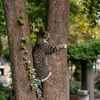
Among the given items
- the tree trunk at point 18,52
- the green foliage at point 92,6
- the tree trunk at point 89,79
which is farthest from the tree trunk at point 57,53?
the tree trunk at point 89,79

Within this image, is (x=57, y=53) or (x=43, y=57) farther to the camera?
(x=43, y=57)

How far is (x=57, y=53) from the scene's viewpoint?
2.67m

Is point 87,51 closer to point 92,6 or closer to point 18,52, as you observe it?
point 92,6

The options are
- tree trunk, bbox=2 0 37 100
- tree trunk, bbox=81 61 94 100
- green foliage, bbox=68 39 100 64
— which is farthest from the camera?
tree trunk, bbox=81 61 94 100

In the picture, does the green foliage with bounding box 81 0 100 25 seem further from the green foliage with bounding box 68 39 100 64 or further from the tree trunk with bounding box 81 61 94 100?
the tree trunk with bounding box 81 61 94 100

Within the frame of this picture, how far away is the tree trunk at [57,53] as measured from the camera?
2.61m

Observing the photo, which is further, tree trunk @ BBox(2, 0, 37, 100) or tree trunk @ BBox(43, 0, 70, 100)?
tree trunk @ BBox(43, 0, 70, 100)

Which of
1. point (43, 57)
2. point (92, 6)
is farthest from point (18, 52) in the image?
point (92, 6)

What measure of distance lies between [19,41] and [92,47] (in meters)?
2.59

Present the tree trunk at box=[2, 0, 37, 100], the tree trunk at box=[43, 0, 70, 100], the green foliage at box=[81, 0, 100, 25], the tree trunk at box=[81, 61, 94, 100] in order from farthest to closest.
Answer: the tree trunk at box=[81, 61, 94, 100]
the green foliage at box=[81, 0, 100, 25]
the tree trunk at box=[43, 0, 70, 100]
the tree trunk at box=[2, 0, 37, 100]

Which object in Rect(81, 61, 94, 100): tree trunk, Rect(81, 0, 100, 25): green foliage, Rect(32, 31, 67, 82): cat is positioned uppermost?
Rect(81, 0, 100, 25): green foliage

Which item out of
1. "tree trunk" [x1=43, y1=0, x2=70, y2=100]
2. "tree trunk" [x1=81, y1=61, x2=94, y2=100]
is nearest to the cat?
"tree trunk" [x1=43, y1=0, x2=70, y2=100]

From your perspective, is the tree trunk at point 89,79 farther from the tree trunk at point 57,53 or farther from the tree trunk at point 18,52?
the tree trunk at point 18,52

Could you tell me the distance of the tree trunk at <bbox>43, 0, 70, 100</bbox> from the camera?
2.61 meters
